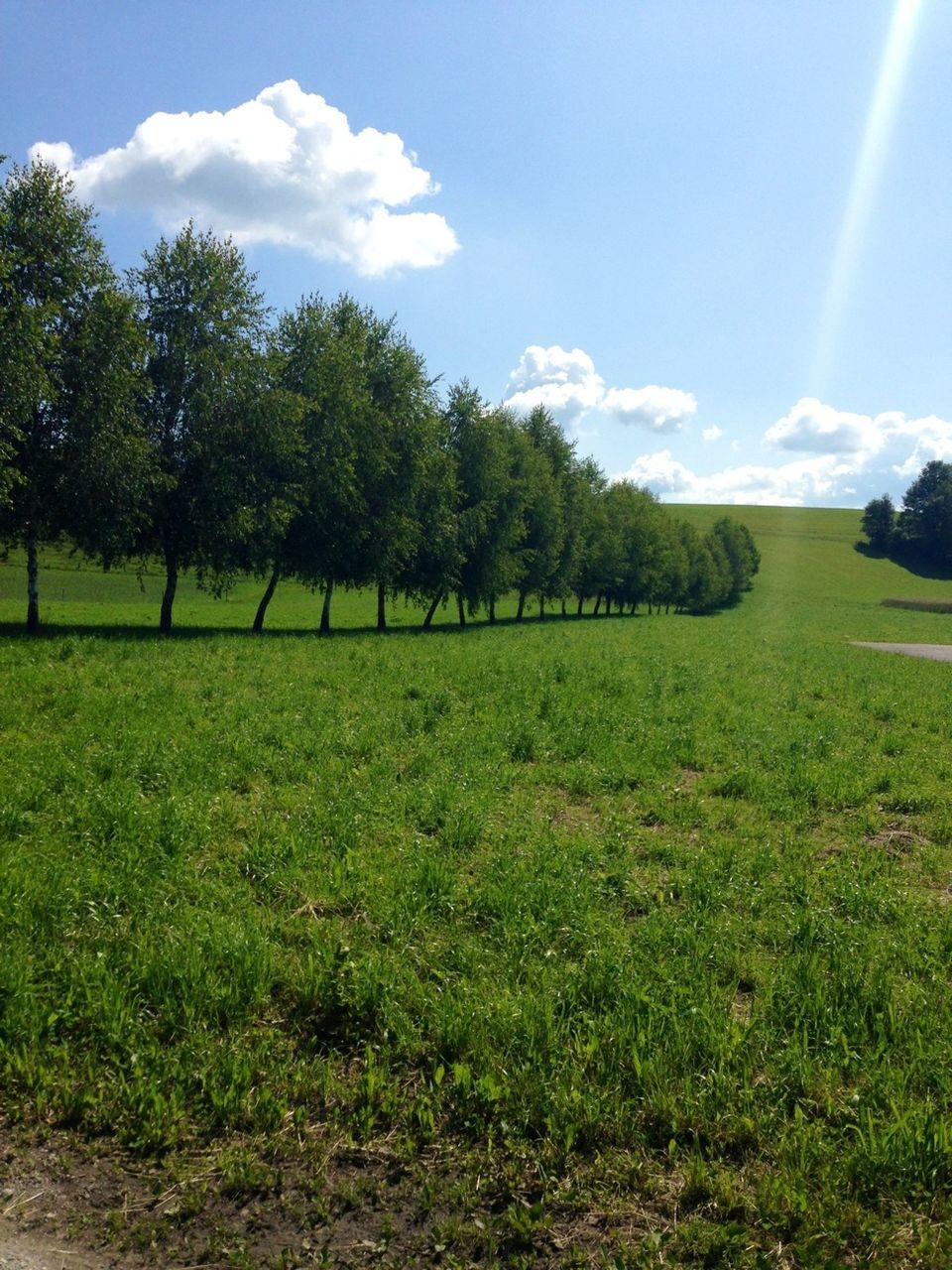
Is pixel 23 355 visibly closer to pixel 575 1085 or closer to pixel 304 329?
pixel 304 329

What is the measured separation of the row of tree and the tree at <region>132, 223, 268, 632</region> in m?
142

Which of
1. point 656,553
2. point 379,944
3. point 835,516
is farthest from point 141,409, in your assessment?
point 835,516

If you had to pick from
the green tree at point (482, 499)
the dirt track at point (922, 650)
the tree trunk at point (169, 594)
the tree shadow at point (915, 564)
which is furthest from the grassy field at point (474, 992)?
the tree shadow at point (915, 564)

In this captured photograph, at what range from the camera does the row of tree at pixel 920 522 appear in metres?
138

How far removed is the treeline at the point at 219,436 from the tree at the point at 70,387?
59mm

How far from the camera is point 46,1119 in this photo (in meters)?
4.16

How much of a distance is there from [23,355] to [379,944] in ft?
71.1

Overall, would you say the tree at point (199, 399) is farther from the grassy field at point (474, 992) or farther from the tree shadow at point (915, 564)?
the tree shadow at point (915, 564)

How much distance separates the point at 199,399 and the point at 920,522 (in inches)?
5831

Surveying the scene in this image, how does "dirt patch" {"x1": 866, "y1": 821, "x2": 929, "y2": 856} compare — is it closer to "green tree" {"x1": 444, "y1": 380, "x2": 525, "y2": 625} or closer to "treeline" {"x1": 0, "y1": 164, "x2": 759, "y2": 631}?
"treeline" {"x1": 0, "y1": 164, "x2": 759, "y2": 631}

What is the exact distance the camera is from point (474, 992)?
205 inches

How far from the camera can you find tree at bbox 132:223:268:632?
2788 cm

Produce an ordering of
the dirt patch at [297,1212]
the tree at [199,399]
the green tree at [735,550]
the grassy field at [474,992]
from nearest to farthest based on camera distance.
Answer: the dirt patch at [297,1212], the grassy field at [474,992], the tree at [199,399], the green tree at [735,550]

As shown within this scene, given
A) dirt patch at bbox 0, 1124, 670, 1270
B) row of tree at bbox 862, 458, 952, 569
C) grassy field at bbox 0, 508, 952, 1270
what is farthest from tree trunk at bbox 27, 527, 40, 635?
row of tree at bbox 862, 458, 952, 569
